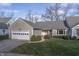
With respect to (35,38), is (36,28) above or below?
above

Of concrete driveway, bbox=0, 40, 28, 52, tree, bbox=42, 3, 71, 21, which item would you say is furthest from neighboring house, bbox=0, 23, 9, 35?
tree, bbox=42, 3, 71, 21

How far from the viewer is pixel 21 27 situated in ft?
26.1

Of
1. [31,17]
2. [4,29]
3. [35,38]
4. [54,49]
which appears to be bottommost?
[54,49]

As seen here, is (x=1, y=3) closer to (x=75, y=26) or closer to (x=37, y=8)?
(x=37, y=8)

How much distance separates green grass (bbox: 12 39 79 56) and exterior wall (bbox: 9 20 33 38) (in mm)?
195

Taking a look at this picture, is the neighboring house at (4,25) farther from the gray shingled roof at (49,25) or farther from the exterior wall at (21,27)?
the gray shingled roof at (49,25)

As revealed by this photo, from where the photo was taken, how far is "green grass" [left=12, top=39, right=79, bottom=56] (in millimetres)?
7914

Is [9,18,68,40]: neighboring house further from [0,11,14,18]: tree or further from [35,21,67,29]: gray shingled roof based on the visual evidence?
[0,11,14,18]: tree

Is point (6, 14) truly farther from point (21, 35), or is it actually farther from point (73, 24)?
point (73, 24)

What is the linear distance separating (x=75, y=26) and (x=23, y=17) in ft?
2.20

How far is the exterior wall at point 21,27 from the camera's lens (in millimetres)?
7934

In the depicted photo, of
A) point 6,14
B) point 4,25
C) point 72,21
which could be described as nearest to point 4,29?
point 4,25

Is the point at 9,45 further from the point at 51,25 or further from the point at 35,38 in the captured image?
the point at 51,25

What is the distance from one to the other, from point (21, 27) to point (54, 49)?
50 cm
